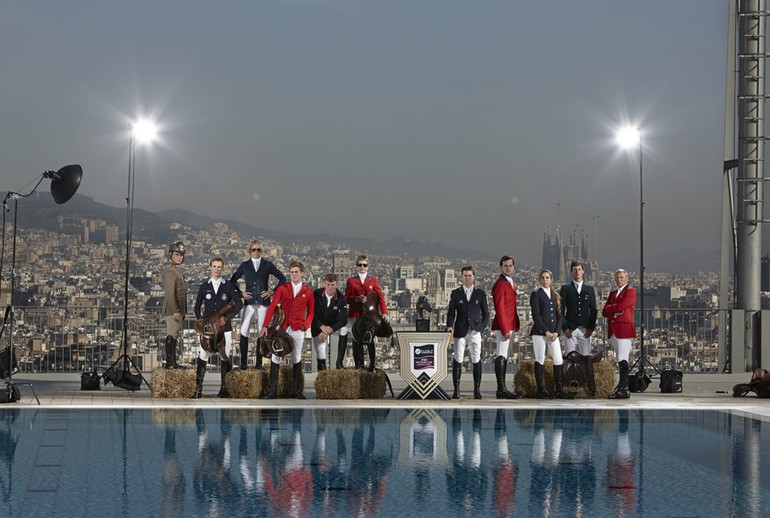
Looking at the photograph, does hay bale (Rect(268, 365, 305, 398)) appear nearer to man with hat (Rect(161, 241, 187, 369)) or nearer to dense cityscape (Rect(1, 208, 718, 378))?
man with hat (Rect(161, 241, 187, 369))

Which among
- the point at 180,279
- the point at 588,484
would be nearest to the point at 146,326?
the point at 180,279

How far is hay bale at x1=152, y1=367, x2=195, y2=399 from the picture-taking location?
52.0ft

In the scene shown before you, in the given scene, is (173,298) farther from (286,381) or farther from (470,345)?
(470,345)

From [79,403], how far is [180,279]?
2.16m

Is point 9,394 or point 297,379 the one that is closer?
point 9,394

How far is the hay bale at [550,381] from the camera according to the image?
54.4 ft

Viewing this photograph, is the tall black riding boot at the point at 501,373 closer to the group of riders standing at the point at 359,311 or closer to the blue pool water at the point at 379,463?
the group of riders standing at the point at 359,311

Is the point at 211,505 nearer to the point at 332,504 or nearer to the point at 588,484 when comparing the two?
the point at 332,504

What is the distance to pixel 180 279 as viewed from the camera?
16328mm

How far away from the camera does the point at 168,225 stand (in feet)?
129

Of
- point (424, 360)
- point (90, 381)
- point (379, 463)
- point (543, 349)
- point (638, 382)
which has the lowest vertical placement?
point (379, 463)

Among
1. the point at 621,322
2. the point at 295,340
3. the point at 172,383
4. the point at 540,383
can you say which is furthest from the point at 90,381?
the point at 621,322

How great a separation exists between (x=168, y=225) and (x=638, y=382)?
24.0 meters

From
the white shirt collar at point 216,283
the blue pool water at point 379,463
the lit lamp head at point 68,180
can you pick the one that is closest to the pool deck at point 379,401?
the blue pool water at point 379,463
